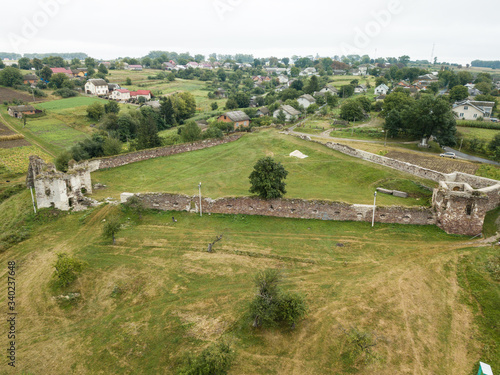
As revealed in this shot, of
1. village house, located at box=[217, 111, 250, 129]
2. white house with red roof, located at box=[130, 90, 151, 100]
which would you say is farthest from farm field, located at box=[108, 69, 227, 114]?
village house, located at box=[217, 111, 250, 129]

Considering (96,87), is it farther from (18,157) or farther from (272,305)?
(272,305)

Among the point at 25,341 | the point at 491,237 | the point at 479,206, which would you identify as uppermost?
the point at 479,206

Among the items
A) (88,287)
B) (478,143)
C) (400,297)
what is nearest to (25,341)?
(88,287)

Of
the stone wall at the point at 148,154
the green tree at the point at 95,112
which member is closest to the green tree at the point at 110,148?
the stone wall at the point at 148,154

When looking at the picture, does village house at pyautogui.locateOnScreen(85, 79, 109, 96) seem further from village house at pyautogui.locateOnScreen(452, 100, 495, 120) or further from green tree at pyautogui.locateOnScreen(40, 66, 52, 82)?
village house at pyautogui.locateOnScreen(452, 100, 495, 120)

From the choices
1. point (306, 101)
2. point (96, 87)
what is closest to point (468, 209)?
point (306, 101)

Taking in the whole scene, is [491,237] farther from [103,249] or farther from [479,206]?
[103,249]
